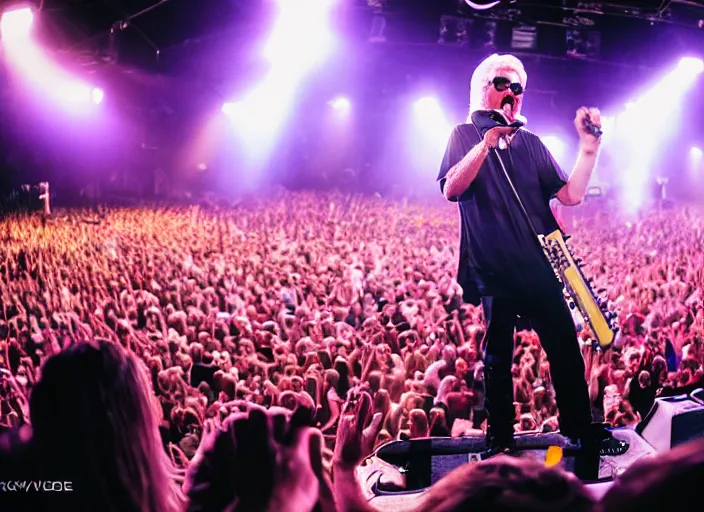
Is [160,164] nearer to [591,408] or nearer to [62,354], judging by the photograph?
[62,354]

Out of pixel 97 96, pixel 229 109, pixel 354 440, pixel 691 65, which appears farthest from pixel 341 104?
pixel 354 440

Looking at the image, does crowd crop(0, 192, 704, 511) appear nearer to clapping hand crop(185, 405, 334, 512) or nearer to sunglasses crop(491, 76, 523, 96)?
sunglasses crop(491, 76, 523, 96)

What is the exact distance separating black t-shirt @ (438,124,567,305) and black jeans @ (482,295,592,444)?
0.06m

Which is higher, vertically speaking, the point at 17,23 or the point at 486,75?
the point at 17,23

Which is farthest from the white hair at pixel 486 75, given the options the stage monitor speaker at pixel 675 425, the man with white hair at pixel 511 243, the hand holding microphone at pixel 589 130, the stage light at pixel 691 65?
the stage monitor speaker at pixel 675 425

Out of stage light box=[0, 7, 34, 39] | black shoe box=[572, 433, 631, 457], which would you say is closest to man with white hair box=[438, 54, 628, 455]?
black shoe box=[572, 433, 631, 457]

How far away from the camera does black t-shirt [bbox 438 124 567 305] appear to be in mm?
2910

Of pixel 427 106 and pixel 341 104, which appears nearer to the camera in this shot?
pixel 427 106

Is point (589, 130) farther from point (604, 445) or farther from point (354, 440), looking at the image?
point (354, 440)

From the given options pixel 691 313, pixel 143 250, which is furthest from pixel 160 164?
pixel 691 313

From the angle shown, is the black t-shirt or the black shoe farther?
the black t-shirt

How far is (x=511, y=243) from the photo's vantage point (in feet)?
9.57

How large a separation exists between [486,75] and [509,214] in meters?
0.63

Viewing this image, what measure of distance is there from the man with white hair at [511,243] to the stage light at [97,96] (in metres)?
1.97
